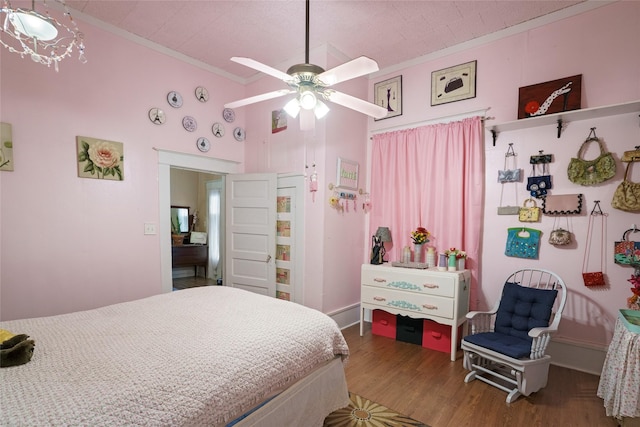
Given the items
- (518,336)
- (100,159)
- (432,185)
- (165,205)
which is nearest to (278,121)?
(165,205)

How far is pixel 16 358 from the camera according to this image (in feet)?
3.91

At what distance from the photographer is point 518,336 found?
93.6 inches

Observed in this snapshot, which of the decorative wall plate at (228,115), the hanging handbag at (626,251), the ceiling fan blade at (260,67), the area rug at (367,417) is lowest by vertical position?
the area rug at (367,417)

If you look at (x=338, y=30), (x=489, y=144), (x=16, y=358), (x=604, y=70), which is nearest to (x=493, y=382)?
(x=489, y=144)

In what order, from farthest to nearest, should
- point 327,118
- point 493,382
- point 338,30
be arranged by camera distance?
point 327,118 < point 338,30 < point 493,382

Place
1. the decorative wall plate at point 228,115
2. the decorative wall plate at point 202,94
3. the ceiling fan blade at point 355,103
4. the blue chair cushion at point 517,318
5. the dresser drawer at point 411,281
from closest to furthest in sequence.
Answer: the ceiling fan blade at point 355,103, the blue chair cushion at point 517,318, the dresser drawer at point 411,281, the decorative wall plate at point 202,94, the decorative wall plate at point 228,115

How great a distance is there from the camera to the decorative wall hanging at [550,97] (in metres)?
2.49

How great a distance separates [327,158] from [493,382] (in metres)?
2.53

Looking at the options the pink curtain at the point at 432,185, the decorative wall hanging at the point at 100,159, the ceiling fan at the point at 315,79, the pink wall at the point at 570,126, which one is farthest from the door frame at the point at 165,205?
the pink wall at the point at 570,126

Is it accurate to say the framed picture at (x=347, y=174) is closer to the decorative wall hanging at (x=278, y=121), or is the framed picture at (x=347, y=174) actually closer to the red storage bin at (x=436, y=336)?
the decorative wall hanging at (x=278, y=121)

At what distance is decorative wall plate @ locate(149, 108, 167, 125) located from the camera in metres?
3.07

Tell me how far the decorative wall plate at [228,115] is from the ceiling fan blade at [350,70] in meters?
2.34

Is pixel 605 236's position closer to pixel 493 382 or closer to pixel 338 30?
pixel 493 382

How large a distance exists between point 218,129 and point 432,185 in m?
2.69
